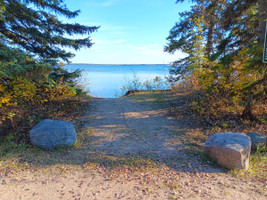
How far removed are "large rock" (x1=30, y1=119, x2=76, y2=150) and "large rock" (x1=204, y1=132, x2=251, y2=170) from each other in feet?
12.0

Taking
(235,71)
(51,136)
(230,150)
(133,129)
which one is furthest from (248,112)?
(51,136)

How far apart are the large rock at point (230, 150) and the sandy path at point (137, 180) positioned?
28 cm

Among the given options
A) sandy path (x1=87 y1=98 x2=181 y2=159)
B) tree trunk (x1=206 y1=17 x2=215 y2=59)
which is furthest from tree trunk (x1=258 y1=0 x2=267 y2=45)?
tree trunk (x1=206 y1=17 x2=215 y2=59)

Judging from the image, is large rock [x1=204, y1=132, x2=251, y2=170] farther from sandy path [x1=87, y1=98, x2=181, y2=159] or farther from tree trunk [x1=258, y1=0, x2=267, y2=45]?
tree trunk [x1=258, y1=0, x2=267, y2=45]

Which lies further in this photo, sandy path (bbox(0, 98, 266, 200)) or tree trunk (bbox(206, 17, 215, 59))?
tree trunk (bbox(206, 17, 215, 59))

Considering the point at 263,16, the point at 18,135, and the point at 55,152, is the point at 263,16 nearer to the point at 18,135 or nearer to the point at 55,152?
the point at 55,152

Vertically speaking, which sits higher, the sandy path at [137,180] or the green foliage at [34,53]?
the green foliage at [34,53]

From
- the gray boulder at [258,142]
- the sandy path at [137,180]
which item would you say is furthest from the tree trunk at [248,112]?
the sandy path at [137,180]

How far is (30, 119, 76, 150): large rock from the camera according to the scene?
477 centimetres

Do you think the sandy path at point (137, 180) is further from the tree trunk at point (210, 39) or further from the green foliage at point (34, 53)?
the tree trunk at point (210, 39)

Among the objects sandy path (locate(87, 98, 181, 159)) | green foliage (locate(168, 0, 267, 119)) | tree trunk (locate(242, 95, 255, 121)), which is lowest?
sandy path (locate(87, 98, 181, 159))

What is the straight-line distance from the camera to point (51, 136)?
4.85 metres

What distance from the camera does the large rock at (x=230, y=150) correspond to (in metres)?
3.83

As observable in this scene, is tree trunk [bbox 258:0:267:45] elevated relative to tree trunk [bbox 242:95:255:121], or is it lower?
elevated
